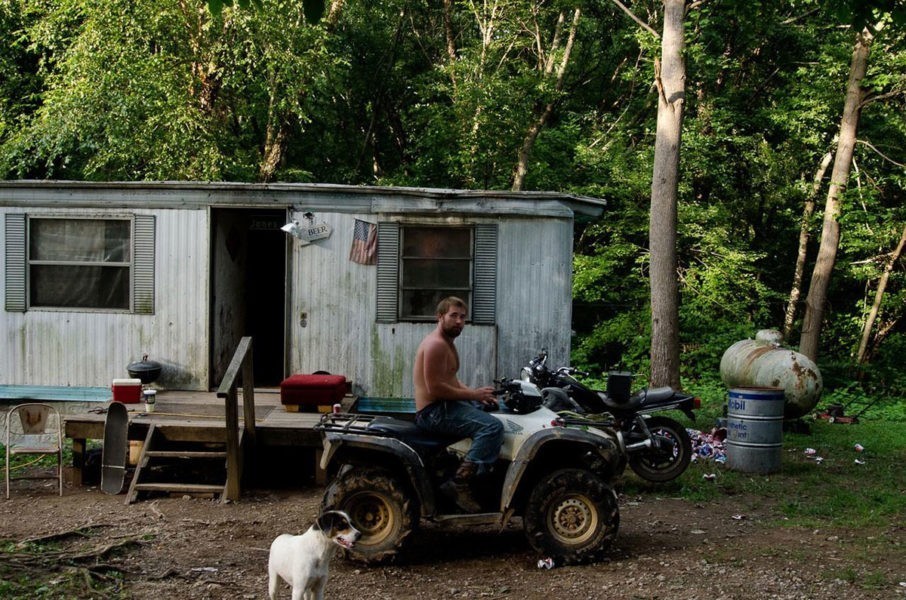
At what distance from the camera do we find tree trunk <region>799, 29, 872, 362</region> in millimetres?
14656

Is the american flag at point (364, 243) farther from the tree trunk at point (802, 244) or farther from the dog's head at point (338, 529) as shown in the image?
the tree trunk at point (802, 244)

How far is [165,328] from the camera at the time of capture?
9.55m

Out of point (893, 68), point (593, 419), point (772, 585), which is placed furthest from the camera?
point (893, 68)

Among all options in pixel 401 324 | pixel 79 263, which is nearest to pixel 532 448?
pixel 401 324

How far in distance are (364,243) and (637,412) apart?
10.9ft

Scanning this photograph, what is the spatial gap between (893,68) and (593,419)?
1121 cm

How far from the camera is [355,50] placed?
20953mm

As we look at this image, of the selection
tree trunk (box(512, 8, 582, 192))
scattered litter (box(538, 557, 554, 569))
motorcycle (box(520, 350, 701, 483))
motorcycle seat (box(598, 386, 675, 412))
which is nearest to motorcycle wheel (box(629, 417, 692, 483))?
motorcycle (box(520, 350, 701, 483))

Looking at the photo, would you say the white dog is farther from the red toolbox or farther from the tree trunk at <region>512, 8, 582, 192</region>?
the tree trunk at <region>512, 8, 582, 192</region>

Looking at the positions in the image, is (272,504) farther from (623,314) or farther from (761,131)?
(761,131)

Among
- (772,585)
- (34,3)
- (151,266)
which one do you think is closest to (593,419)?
Answer: (772,585)

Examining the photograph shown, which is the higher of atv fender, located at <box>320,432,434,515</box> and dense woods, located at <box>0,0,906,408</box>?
dense woods, located at <box>0,0,906,408</box>

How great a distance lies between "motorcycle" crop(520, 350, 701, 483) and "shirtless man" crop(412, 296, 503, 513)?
6.50 feet

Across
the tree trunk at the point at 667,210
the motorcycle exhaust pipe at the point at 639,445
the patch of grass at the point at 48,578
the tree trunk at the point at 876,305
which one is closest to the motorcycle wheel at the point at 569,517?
the motorcycle exhaust pipe at the point at 639,445
